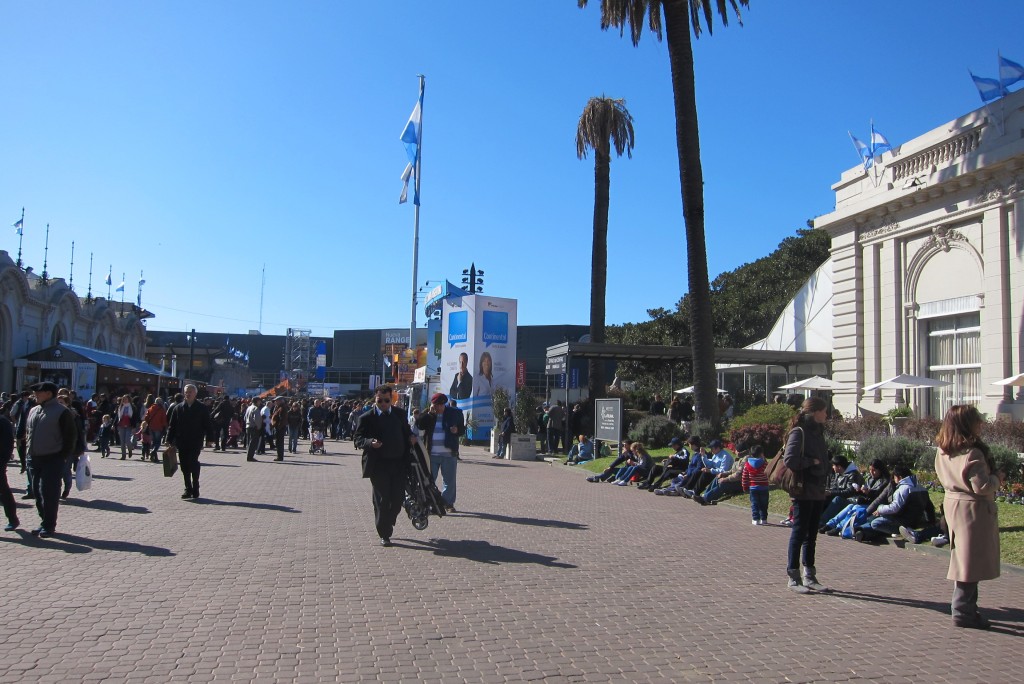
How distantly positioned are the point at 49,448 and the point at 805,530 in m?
8.05

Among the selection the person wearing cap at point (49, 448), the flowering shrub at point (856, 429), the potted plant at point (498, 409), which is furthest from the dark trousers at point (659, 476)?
the person wearing cap at point (49, 448)

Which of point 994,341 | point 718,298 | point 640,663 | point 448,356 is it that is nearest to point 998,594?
point 640,663

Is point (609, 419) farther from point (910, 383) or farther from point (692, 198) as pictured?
point (910, 383)

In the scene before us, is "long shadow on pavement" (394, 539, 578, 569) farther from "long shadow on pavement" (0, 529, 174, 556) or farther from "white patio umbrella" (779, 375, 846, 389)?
"white patio umbrella" (779, 375, 846, 389)

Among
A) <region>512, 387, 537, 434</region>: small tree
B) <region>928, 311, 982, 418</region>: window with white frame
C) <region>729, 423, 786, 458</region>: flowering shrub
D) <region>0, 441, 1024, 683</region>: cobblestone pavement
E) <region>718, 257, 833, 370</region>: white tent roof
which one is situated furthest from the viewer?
<region>718, 257, 833, 370</region>: white tent roof

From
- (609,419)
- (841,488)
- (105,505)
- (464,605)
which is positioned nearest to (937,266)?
(609,419)

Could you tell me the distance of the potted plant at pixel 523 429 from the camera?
26181 mm

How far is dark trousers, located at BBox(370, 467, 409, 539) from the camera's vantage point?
30.3ft

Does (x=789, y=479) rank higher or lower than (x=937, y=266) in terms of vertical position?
lower

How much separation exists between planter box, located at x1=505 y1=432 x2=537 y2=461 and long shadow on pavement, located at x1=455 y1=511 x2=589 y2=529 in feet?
45.2

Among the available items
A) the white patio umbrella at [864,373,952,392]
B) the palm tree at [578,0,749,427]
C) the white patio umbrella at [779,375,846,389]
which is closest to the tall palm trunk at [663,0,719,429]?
the palm tree at [578,0,749,427]

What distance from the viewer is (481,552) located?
8.93 metres

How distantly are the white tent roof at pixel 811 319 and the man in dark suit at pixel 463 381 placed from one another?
10286 mm

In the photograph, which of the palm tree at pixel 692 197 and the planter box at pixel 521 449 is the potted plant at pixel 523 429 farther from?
the palm tree at pixel 692 197
